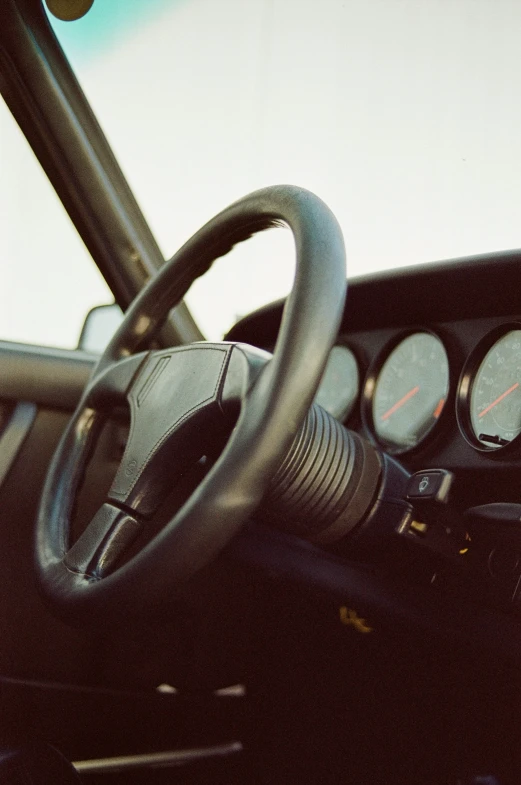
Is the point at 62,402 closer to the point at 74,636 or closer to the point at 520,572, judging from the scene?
the point at 74,636

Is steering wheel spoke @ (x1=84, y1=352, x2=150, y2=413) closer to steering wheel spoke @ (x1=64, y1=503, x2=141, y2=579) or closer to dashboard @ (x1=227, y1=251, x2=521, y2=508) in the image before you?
steering wheel spoke @ (x1=64, y1=503, x2=141, y2=579)

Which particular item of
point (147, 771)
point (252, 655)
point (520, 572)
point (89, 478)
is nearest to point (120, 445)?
point (89, 478)

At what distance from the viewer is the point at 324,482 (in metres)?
0.71

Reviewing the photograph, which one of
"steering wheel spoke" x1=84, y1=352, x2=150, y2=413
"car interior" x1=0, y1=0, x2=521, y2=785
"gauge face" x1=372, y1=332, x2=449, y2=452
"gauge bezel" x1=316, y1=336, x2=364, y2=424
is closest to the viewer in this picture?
"car interior" x1=0, y1=0, x2=521, y2=785

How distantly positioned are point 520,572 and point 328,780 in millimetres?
778

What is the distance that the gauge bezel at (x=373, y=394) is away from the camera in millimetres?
1183

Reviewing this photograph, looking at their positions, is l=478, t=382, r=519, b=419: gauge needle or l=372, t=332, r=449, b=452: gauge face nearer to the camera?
l=478, t=382, r=519, b=419: gauge needle

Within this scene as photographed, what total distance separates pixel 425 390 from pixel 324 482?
24.7 inches

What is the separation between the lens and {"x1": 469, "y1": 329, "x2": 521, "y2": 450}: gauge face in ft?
3.57

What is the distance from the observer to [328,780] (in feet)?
4.46

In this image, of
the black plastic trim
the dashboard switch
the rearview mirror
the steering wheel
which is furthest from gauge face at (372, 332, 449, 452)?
the rearview mirror

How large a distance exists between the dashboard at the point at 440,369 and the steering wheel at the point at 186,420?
1.66ft

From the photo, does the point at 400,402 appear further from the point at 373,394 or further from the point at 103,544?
the point at 103,544

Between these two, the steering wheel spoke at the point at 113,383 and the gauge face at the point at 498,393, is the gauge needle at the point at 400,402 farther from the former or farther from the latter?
the steering wheel spoke at the point at 113,383
